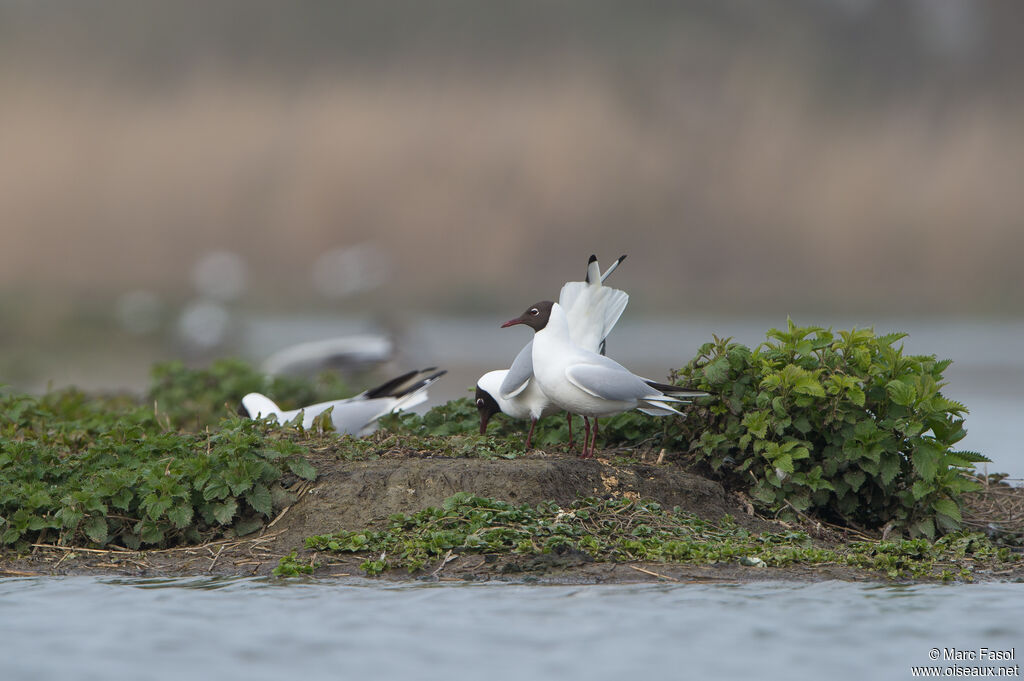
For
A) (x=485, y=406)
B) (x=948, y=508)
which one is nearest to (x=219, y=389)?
(x=485, y=406)

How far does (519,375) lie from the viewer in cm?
653

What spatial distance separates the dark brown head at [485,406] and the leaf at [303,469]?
1416mm

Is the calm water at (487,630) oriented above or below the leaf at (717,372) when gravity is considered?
below

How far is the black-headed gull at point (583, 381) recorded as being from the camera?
612 cm

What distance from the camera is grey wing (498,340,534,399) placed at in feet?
21.4

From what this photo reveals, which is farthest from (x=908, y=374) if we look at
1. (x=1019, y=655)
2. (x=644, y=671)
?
(x=644, y=671)

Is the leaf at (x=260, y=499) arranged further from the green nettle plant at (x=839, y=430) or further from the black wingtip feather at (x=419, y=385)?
the green nettle plant at (x=839, y=430)

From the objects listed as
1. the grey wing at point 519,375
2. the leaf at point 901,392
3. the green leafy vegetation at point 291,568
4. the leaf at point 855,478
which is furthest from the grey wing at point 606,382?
the green leafy vegetation at point 291,568

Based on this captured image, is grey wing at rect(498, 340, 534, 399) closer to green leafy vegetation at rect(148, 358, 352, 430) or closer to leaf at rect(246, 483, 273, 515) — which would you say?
leaf at rect(246, 483, 273, 515)

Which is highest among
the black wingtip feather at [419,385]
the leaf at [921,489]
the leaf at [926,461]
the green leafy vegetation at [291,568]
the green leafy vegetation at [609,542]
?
the black wingtip feather at [419,385]

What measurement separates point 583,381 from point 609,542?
96cm

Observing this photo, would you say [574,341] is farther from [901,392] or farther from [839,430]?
[901,392]

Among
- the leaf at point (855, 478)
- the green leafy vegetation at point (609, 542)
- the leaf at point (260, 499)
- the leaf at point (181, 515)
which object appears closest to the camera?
the green leafy vegetation at point (609, 542)

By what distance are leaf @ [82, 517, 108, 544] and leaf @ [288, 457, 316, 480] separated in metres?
1.01
